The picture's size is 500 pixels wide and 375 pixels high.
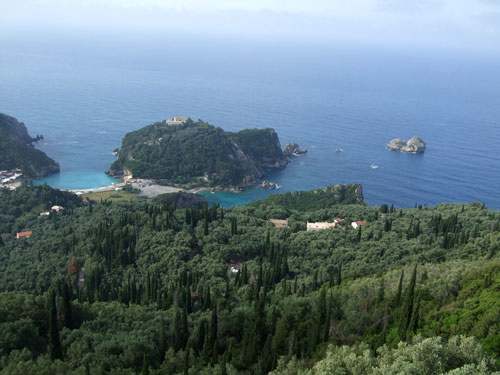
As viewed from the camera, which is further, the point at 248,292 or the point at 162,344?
the point at 248,292

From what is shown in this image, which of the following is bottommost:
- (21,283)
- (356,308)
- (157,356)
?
(21,283)

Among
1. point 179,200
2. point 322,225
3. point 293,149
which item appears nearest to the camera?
point 322,225

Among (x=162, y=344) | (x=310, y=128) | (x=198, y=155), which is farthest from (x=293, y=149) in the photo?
(x=162, y=344)

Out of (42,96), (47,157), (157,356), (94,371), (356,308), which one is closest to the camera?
(94,371)

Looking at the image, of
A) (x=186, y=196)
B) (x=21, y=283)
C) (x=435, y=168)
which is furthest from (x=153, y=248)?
(x=435, y=168)

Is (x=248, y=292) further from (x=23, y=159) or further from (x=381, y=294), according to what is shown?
(x=23, y=159)

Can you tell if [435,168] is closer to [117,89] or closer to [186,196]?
[186,196]

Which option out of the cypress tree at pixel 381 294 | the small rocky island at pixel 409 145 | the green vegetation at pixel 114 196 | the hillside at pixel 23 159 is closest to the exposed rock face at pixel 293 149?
the small rocky island at pixel 409 145
